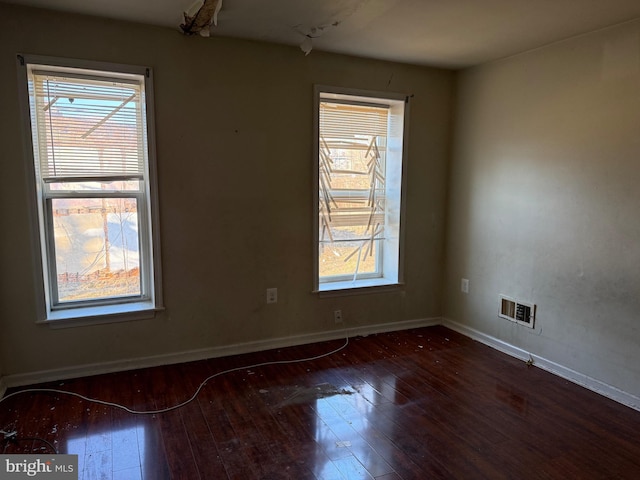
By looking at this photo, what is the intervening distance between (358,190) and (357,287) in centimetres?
83

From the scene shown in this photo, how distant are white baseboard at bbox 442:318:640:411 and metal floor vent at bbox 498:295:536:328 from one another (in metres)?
0.21

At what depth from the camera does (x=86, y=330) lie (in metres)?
2.81

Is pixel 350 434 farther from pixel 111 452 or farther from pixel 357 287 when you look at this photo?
pixel 357 287

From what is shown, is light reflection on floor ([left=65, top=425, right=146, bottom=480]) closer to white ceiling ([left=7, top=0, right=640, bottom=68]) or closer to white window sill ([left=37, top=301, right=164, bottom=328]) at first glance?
white window sill ([left=37, top=301, right=164, bottom=328])

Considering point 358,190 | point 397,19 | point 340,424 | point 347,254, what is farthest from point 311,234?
point 397,19

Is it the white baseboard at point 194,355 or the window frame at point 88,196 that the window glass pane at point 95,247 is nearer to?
the window frame at point 88,196

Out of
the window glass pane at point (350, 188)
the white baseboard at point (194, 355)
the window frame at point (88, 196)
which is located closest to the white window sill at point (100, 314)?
the window frame at point (88, 196)

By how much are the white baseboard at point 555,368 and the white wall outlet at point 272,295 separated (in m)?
1.69

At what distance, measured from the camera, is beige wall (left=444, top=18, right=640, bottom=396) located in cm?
254

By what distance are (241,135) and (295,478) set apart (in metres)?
2.19

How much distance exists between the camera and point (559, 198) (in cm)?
291

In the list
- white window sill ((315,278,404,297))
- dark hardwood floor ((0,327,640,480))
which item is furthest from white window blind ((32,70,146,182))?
white window sill ((315,278,404,297))

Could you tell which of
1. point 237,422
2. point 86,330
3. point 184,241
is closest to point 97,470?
point 237,422

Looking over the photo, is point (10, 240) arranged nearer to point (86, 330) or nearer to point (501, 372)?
point (86, 330)
